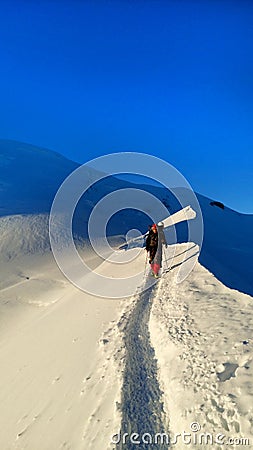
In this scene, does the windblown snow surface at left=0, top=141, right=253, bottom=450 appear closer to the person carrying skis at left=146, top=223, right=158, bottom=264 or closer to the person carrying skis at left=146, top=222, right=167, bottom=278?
the person carrying skis at left=146, top=222, right=167, bottom=278

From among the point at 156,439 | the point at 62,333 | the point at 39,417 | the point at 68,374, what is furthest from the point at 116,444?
the point at 62,333

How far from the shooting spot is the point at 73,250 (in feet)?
132

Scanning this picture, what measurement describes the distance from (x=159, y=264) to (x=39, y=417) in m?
9.11

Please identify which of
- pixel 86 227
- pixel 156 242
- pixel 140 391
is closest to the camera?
pixel 140 391

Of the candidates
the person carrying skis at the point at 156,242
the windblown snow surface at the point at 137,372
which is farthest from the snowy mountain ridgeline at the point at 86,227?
the windblown snow surface at the point at 137,372

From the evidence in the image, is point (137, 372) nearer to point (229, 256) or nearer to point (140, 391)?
point (140, 391)

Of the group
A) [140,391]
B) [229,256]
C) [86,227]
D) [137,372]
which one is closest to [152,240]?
[137,372]

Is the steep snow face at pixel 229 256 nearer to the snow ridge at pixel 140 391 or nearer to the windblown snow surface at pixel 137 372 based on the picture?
the windblown snow surface at pixel 137 372

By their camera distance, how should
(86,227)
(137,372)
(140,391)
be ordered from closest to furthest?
(140,391) → (137,372) → (86,227)

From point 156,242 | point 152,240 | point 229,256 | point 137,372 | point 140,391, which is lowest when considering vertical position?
point 140,391

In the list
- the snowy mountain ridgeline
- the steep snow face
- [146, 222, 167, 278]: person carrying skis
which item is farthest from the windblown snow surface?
Answer: the snowy mountain ridgeline

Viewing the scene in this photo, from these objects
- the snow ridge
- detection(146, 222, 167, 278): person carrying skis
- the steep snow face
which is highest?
detection(146, 222, 167, 278): person carrying skis

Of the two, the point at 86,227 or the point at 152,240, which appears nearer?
the point at 152,240

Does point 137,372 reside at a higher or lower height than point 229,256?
lower
